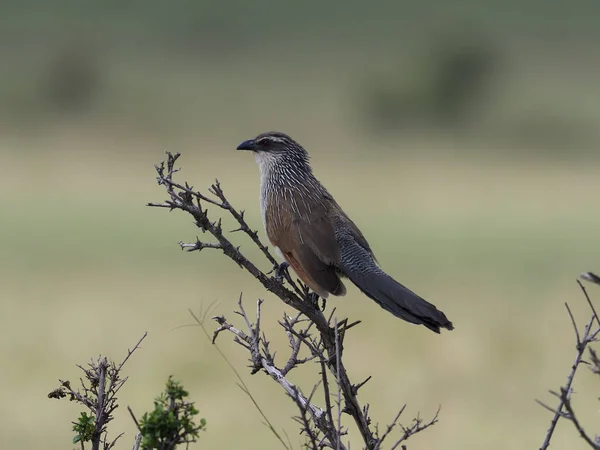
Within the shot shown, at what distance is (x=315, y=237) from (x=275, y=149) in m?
0.95

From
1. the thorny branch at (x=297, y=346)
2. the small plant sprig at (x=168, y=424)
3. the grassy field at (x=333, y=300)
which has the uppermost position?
the grassy field at (x=333, y=300)

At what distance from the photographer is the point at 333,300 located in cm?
1288

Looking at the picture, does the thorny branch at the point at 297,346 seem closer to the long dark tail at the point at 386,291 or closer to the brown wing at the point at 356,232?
the long dark tail at the point at 386,291

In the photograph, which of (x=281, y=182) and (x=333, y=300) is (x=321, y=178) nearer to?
(x=333, y=300)

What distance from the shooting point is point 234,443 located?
7848 millimetres

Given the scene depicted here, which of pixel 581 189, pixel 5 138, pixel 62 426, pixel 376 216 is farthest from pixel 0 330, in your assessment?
pixel 5 138

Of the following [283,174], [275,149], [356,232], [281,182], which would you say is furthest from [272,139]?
[356,232]

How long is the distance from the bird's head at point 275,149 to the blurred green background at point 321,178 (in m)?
1.32

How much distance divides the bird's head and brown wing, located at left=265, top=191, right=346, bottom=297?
1.51 feet

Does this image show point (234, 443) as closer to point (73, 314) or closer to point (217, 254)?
point (73, 314)

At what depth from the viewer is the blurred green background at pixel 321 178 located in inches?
368

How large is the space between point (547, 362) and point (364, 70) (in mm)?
40556

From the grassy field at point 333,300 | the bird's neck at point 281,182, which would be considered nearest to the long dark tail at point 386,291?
the bird's neck at point 281,182


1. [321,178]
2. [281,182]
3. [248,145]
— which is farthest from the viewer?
[321,178]
